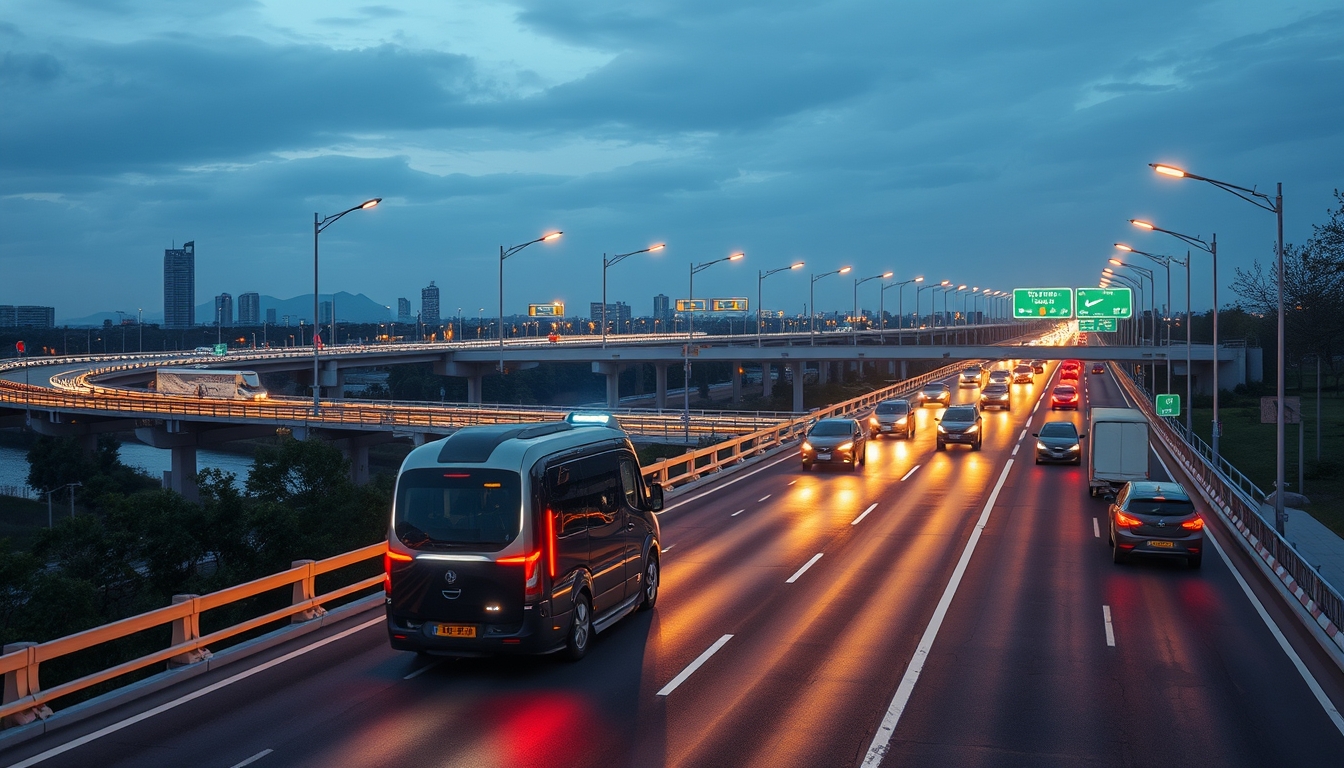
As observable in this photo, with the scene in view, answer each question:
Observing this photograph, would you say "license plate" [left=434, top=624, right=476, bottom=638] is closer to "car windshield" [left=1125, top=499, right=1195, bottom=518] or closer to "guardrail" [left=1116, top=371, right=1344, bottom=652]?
"guardrail" [left=1116, top=371, right=1344, bottom=652]

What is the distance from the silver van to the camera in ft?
39.0

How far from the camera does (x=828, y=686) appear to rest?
12062 millimetres

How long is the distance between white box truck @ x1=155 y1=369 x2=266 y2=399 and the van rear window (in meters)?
65.9

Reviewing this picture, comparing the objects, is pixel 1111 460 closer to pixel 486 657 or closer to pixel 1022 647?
pixel 1022 647

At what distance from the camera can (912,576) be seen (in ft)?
61.7

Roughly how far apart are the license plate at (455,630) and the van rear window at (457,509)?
0.86 metres

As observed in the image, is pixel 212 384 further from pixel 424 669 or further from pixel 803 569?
pixel 424 669

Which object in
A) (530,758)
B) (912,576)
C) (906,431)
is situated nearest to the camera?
(530,758)

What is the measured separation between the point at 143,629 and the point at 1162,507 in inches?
655

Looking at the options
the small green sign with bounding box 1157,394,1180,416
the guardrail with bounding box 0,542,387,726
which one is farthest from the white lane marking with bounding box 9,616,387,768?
the small green sign with bounding box 1157,394,1180,416

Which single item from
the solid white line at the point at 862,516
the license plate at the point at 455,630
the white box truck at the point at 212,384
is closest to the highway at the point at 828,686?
the license plate at the point at 455,630

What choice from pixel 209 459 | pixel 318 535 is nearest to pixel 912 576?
pixel 318 535

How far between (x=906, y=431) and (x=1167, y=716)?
123 ft

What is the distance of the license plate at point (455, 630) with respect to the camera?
1195cm
